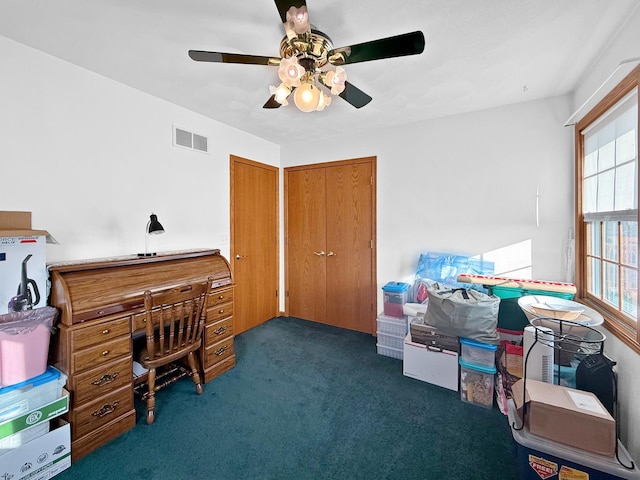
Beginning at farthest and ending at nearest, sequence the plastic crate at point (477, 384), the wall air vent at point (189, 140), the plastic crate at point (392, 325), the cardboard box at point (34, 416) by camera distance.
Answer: the plastic crate at point (392, 325)
the wall air vent at point (189, 140)
the plastic crate at point (477, 384)
the cardboard box at point (34, 416)

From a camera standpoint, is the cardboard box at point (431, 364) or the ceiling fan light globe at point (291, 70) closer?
the ceiling fan light globe at point (291, 70)

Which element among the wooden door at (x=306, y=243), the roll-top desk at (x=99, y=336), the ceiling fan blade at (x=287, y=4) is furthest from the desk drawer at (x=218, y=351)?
the ceiling fan blade at (x=287, y=4)

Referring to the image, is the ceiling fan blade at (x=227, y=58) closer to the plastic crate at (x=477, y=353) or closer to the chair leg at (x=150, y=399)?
the chair leg at (x=150, y=399)

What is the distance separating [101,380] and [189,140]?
2.13 meters

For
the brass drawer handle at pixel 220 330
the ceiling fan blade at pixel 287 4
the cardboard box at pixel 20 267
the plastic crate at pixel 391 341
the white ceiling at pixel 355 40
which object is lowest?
the plastic crate at pixel 391 341

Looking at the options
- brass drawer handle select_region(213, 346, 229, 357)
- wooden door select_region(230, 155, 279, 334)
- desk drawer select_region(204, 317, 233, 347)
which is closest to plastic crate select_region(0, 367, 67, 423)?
desk drawer select_region(204, 317, 233, 347)

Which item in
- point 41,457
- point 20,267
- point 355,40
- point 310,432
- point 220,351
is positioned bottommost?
point 310,432

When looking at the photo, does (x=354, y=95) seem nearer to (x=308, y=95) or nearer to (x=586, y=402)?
(x=308, y=95)

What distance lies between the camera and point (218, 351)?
95.6 inches

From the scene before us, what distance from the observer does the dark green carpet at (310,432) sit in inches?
60.1

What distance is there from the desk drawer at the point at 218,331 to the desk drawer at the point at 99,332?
2.12 feet

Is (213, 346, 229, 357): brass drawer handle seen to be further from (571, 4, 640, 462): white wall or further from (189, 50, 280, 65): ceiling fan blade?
(571, 4, 640, 462): white wall

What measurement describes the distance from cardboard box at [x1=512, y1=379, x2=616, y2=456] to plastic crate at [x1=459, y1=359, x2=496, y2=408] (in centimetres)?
60

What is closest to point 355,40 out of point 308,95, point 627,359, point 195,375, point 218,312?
point 308,95
